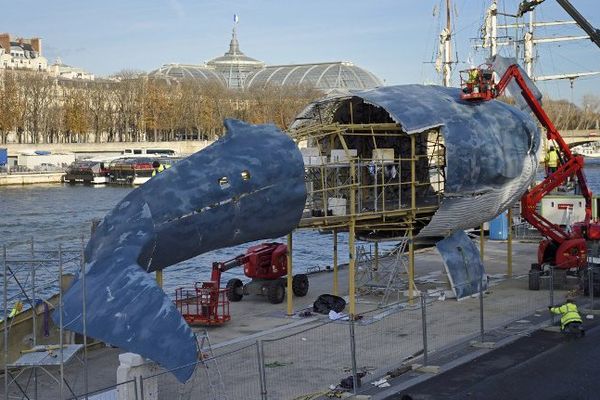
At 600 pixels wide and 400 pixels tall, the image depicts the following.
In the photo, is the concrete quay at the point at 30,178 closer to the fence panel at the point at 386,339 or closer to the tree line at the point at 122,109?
the tree line at the point at 122,109

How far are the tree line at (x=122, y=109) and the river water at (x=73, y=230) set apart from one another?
38.7 meters

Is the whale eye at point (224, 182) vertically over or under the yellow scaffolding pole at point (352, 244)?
over

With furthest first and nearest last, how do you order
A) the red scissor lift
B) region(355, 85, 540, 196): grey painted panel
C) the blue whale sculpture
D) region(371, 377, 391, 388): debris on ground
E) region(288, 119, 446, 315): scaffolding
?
1. region(355, 85, 540, 196): grey painted panel
2. region(288, 119, 446, 315): scaffolding
3. the red scissor lift
4. region(371, 377, 391, 388): debris on ground
5. the blue whale sculpture

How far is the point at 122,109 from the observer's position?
16500cm

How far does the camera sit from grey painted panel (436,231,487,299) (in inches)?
1266

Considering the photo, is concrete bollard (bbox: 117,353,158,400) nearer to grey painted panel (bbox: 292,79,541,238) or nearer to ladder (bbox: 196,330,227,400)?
ladder (bbox: 196,330,227,400)

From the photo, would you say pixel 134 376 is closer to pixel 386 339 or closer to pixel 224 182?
pixel 224 182

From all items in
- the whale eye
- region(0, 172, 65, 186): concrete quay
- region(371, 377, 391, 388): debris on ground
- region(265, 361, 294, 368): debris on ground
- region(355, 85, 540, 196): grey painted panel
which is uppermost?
region(355, 85, 540, 196): grey painted panel

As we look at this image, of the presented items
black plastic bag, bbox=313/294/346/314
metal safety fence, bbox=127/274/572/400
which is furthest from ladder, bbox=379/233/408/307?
black plastic bag, bbox=313/294/346/314

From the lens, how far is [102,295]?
1909cm

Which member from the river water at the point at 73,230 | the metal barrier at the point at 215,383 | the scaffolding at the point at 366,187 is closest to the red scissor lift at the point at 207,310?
the scaffolding at the point at 366,187

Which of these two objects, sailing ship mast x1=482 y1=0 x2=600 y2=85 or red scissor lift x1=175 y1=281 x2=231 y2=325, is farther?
sailing ship mast x1=482 y1=0 x2=600 y2=85

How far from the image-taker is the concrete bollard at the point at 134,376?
18938 millimetres

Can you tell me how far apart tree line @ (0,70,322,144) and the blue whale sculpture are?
12458 cm
